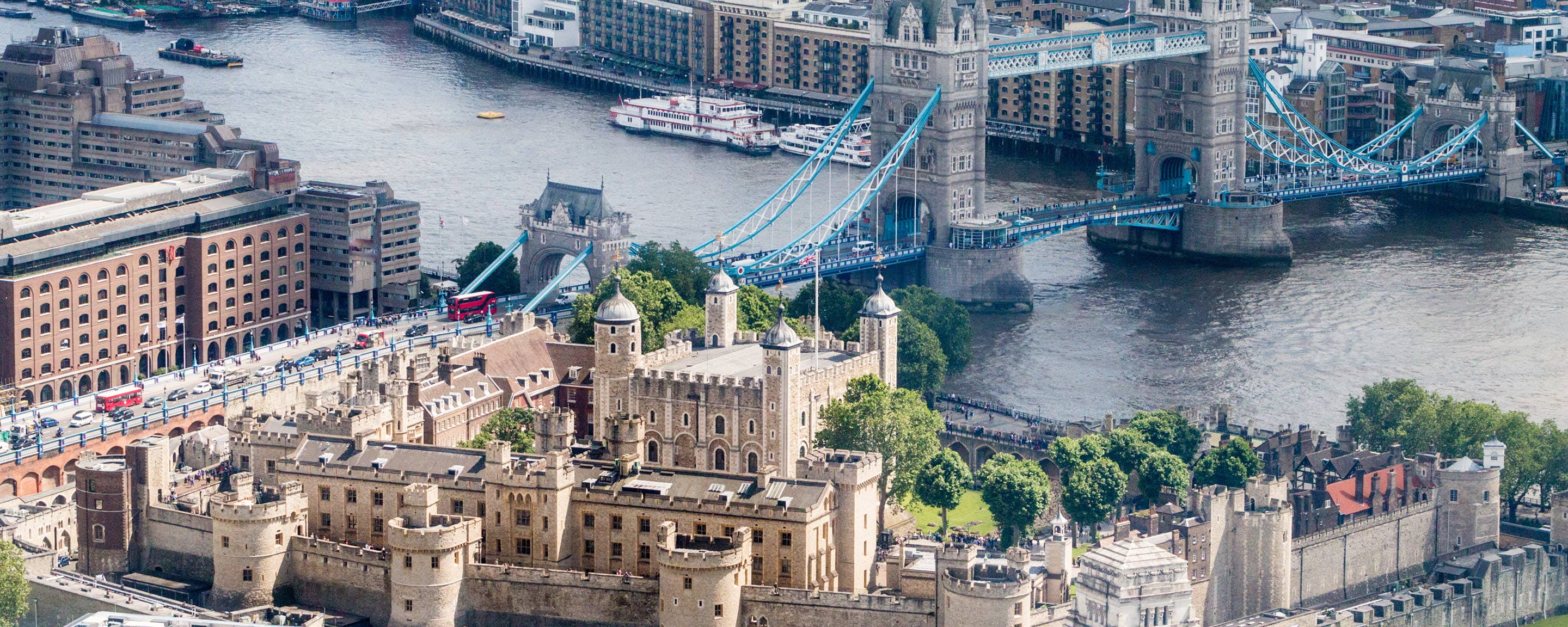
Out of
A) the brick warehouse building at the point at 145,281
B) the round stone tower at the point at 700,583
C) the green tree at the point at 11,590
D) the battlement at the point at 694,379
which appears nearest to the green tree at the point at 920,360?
the battlement at the point at 694,379

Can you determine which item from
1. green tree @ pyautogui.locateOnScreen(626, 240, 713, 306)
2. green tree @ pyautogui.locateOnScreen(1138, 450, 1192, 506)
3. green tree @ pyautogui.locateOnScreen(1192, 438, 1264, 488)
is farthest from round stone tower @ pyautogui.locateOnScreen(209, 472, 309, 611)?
green tree @ pyautogui.locateOnScreen(626, 240, 713, 306)

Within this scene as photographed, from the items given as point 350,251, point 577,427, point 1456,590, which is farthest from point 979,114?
point 1456,590

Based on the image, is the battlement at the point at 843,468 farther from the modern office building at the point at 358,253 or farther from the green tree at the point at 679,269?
the modern office building at the point at 358,253

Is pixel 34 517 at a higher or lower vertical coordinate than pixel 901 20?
lower

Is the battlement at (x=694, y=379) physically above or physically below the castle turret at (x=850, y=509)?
above

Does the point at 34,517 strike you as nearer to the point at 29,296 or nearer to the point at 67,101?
the point at 29,296

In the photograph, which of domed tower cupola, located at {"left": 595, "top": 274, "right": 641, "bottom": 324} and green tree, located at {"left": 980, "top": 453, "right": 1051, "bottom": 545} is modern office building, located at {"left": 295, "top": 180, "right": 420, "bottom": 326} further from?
green tree, located at {"left": 980, "top": 453, "right": 1051, "bottom": 545}
